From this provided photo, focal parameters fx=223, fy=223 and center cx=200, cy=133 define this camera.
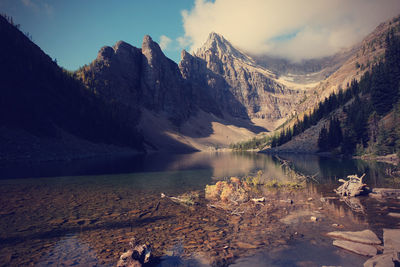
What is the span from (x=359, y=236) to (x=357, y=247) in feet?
4.79

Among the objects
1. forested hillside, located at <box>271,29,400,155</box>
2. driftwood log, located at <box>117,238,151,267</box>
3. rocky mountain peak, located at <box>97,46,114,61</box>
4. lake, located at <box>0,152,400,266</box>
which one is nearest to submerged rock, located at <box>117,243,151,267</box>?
driftwood log, located at <box>117,238,151,267</box>

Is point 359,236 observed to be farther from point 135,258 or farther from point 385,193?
point 385,193

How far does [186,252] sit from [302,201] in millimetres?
14073

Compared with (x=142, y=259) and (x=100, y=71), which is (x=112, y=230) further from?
(x=100, y=71)

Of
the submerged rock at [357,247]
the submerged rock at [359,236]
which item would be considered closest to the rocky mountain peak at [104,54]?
the submerged rock at [359,236]

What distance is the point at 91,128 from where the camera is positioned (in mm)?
106062

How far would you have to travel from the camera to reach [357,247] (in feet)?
34.4

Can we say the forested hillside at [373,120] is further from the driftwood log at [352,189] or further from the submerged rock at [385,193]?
the driftwood log at [352,189]


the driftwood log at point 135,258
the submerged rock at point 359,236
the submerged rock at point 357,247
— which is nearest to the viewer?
the driftwood log at point 135,258

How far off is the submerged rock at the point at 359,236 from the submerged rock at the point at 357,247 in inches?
22.0

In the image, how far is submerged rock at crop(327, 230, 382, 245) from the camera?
36.3ft

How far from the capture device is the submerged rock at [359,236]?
1105 cm

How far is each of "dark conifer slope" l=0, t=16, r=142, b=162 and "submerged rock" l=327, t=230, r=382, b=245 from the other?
8190cm

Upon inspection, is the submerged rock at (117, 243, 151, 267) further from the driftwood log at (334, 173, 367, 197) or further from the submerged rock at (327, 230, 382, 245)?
the driftwood log at (334, 173, 367, 197)
